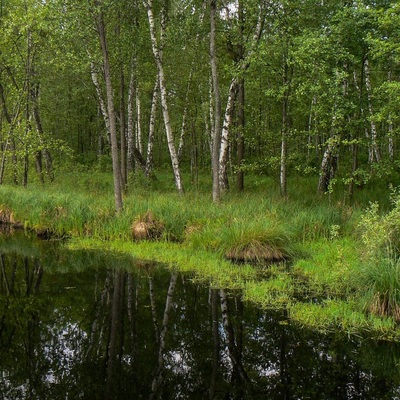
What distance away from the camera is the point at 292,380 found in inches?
198

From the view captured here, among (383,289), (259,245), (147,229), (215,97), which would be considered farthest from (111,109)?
(383,289)

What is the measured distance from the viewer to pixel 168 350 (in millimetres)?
5793

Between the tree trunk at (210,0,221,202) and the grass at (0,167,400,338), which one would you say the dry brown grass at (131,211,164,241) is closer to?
the grass at (0,167,400,338)

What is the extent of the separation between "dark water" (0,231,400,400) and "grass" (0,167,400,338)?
26.5 inches

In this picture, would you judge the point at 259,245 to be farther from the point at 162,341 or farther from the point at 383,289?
the point at 162,341

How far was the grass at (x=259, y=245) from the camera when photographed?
6.69 m

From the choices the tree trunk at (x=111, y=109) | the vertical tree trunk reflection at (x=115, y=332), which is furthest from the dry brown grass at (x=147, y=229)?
the vertical tree trunk reflection at (x=115, y=332)

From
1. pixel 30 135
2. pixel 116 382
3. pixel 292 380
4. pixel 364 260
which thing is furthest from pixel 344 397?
pixel 30 135

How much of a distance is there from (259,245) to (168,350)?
4.34 meters

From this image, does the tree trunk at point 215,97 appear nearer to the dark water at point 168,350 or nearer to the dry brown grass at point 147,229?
the dry brown grass at point 147,229

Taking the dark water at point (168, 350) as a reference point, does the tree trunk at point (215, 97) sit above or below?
above

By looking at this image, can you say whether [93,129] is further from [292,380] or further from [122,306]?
[292,380]

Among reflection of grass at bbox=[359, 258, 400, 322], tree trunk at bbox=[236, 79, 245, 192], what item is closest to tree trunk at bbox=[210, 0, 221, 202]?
tree trunk at bbox=[236, 79, 245, 192]

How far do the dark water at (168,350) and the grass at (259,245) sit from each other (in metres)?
0.67
